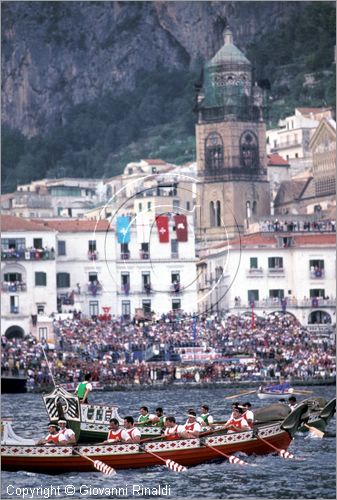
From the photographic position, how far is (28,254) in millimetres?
147750

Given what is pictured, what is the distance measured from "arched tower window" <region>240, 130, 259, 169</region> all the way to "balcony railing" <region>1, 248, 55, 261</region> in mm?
47471

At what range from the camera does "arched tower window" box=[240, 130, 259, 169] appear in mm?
194250

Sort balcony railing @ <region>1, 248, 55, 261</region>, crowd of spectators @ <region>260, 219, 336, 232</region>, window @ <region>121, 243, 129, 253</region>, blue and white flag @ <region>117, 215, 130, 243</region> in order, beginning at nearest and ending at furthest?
blue and white flag @ <region>117, 215, 130, 243</region> < balcony railing @ <region>1, 248, 55, 261</region> < window @ <region>121, 243, 129, 253</region> < crowd of spectators @ <region>260, 219, 336, 232</region>

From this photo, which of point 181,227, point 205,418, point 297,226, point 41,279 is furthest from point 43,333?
point 205,418

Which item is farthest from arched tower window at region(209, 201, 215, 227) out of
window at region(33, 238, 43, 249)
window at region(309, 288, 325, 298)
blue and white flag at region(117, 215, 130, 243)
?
window at region(33, 238, 43, 249)

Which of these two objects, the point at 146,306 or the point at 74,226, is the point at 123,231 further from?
the point at 74,226

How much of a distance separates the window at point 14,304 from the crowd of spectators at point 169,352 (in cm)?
813

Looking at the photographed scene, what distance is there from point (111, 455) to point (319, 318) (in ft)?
266

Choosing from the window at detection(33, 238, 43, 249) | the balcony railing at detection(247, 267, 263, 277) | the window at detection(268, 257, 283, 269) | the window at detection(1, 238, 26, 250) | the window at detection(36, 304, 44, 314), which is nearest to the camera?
the window at detection(36, 304, 44, 314)

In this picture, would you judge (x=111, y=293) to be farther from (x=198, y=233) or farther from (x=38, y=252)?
(x=198, y=233)

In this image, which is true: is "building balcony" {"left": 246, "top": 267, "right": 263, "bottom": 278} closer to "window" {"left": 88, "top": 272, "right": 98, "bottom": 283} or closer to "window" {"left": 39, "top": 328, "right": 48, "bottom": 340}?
"window" {"left": 88, "top": 272, "right": 98, "bottom": 283}

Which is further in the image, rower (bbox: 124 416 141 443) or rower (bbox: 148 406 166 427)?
rower (bbox: 148 406 166 427)

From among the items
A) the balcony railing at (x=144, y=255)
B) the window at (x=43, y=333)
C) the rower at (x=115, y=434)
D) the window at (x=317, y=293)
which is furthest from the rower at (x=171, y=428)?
the window at (x=317, y=293)

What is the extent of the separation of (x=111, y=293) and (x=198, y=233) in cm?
2573
